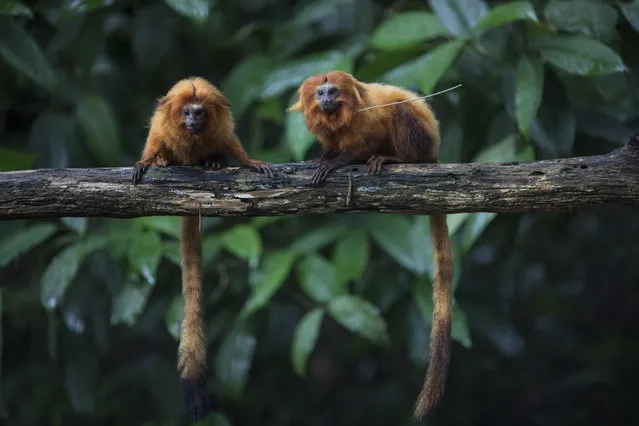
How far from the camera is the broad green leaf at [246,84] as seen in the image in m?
5.46

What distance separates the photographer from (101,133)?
5461 millimetres

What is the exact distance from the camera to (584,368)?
25.8ft

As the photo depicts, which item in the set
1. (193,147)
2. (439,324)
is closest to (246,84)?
(193,147)

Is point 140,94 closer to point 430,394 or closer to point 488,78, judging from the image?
point 488,78

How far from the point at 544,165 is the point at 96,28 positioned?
3.41 m

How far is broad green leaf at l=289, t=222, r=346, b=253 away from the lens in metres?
5.20

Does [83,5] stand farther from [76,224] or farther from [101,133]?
[76,224]

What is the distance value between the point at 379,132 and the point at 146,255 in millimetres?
1496

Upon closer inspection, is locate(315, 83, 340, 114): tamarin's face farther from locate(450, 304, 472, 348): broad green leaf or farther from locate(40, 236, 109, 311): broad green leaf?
locate(40, 236, 109, 311): broad green leaf

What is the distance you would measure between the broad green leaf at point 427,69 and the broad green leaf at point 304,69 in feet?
1.11

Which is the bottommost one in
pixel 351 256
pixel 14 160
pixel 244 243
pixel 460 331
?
pixel 460 331

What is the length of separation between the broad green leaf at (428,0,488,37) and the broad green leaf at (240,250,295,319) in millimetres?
1610

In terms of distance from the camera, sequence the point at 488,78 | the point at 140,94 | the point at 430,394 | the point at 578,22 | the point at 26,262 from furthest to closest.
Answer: the point at 140,94
the point at 26,262
the point at 488,78
the point at 578,22
the point at 430,394

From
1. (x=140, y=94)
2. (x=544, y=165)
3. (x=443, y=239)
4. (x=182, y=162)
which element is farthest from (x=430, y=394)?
(x=140, y=94)
